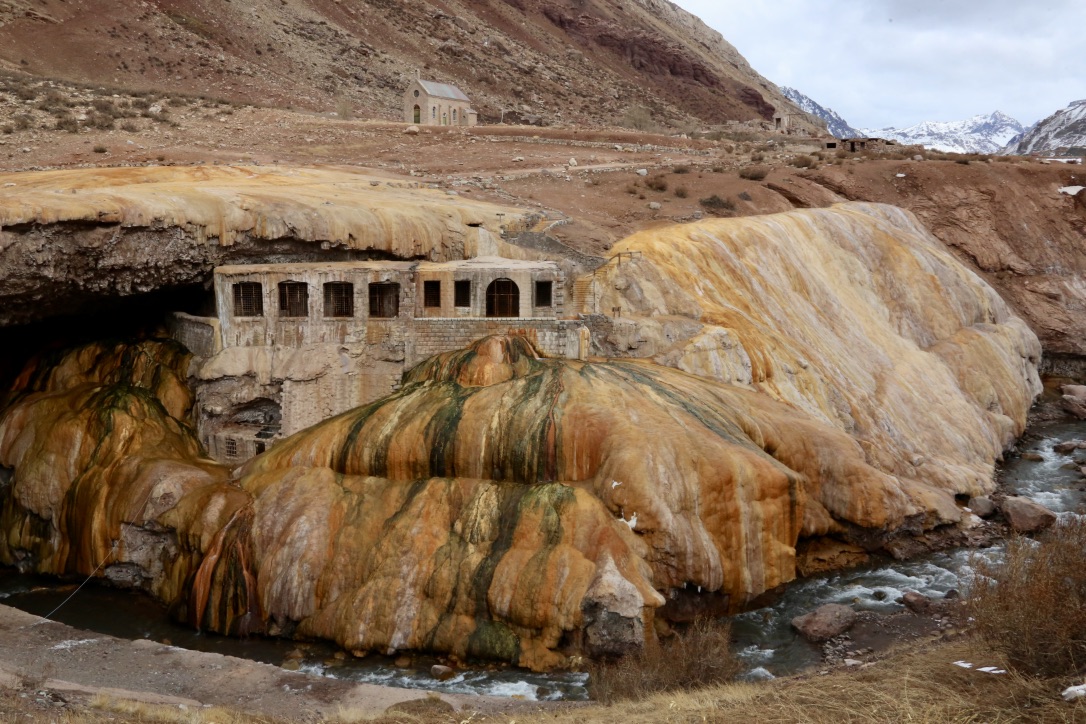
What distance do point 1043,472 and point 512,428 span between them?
18519 millimetres

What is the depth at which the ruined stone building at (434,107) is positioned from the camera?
58938 mm

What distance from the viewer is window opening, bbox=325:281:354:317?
997 inches

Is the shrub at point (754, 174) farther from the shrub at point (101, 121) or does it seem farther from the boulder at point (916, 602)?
the shrub at point (101, 121)

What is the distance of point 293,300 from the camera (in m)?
25.3

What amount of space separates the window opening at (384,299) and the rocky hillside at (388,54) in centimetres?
3632

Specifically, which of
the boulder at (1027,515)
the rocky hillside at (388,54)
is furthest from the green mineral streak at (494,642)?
the rocky hillside at (388,54)

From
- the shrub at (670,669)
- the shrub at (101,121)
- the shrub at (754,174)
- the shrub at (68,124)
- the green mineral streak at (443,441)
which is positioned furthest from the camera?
the shrub at (101,121)

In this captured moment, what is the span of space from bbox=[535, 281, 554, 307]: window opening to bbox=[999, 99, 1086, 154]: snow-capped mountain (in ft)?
408

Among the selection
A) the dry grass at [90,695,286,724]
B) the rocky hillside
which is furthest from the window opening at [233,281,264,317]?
the rocky hillside

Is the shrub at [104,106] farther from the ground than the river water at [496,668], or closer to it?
farther from the ground

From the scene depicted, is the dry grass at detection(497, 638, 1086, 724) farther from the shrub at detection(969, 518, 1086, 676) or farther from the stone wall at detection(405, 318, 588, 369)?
the stone wall at detection(405, 318, 588, 369)

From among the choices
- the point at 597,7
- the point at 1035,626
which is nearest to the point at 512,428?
the point at 1035,626

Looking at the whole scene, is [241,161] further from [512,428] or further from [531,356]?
[512,428]

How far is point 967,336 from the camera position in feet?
115
